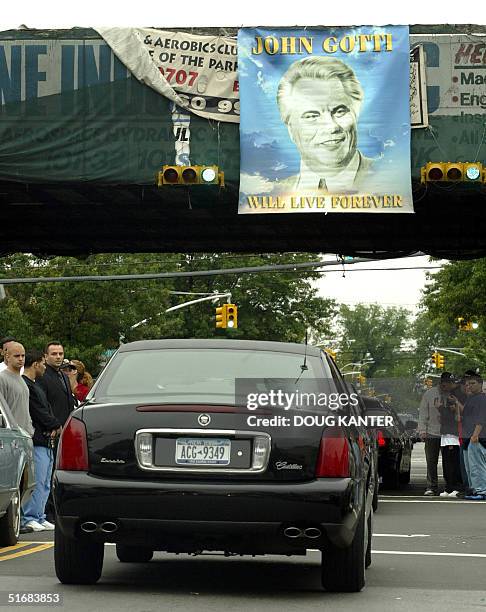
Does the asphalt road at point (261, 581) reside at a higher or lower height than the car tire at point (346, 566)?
lower

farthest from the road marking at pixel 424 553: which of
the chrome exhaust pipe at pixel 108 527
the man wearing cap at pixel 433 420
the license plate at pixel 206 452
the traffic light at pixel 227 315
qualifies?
the traffic light at pixel 227 315

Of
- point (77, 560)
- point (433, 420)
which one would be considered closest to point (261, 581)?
point (77, 560)

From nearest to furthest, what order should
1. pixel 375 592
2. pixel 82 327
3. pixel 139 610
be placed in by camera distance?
pixel 139 610 < pixel 375 592 < pixel 82 327

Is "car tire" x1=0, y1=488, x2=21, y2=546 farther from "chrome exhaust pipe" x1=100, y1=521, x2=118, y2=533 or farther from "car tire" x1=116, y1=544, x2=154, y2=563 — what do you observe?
"chrome exhaust pipe" x1=100, y1=521, x2=118, y2=533

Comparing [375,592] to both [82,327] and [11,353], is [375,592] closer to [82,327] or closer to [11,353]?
[11,353]

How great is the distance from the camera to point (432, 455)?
73.6ft

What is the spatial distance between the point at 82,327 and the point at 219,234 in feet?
90.2

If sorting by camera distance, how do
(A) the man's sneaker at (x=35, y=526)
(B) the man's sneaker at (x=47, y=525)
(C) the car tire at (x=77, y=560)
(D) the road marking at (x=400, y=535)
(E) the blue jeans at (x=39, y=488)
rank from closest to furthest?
(C) the car tire at (x=77, y=560)
(D) the road marking at (x=400, y=535)
(A) the man's sneaker at (x=35, y=526)
(B) the man's sneaker at (x=47, y=525)
(E) the blue jeans at (x=39, y=488)

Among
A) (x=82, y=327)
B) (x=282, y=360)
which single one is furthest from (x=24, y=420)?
(x=82, y=327)

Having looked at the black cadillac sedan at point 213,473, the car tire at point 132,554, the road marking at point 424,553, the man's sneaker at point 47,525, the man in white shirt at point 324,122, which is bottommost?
the man's sneaker at point 47,525

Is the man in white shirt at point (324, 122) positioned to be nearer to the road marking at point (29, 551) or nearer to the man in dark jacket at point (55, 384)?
the man in dark jacket at point (55, 384)

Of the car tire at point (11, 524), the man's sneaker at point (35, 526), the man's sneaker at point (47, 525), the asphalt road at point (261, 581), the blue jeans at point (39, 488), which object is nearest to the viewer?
the asphalt road at point (261, 581)

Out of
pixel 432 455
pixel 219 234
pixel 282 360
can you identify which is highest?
pixel 219 234

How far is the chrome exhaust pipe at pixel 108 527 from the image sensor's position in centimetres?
816
